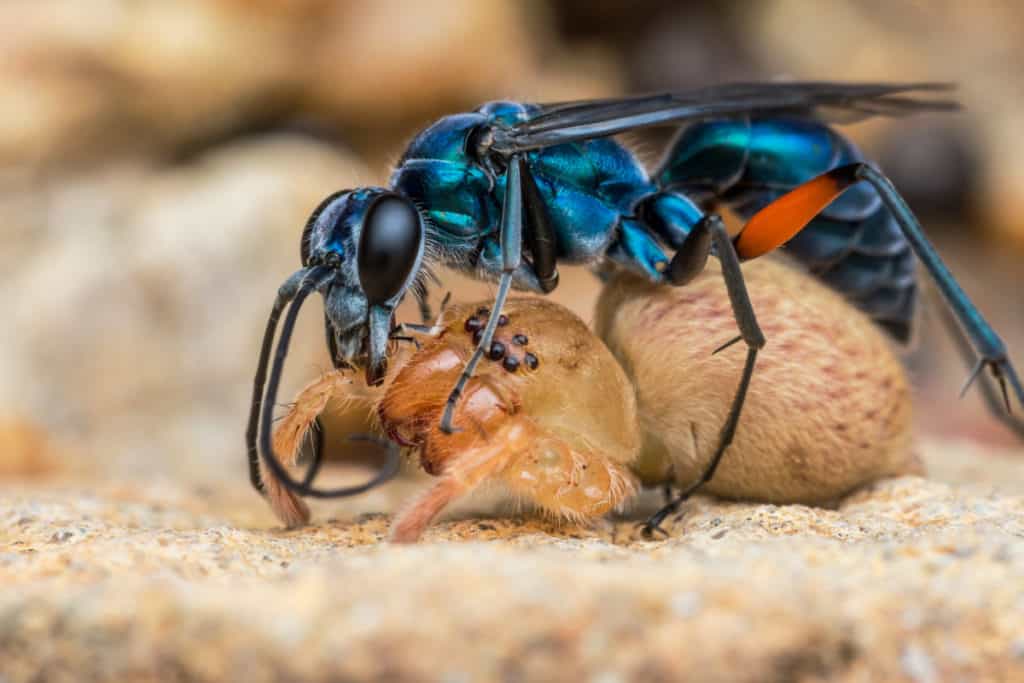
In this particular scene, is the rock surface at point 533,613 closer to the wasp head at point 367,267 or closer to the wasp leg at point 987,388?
the wasp head at point 367,267

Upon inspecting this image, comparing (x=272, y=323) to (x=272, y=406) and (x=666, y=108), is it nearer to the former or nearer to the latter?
(x=272, y=406)

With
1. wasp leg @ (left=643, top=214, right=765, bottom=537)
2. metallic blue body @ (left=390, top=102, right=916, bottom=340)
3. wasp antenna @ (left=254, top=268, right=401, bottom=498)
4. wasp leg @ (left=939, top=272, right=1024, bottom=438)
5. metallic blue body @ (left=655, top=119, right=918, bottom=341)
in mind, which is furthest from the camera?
wasp leg @ (left=939, top=272, right=1024, bottom=438)

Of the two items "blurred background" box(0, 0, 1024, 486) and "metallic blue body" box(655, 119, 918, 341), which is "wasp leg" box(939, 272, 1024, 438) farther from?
"blurred background" box(0, 0, 1024, 486)

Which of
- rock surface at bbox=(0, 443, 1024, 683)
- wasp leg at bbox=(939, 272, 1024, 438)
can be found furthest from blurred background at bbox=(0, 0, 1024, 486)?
rock surface at bbox=(0, 443, 1024, 683)

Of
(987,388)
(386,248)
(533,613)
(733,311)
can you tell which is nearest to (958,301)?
(733,311)

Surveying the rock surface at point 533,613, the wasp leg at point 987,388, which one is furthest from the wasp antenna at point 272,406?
the wasp leg at point 987,388

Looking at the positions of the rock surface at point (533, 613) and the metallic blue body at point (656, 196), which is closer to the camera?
the rock surface at point (533, 613)

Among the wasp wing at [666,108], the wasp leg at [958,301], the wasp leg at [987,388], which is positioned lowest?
the wasp leg at [987,388]
